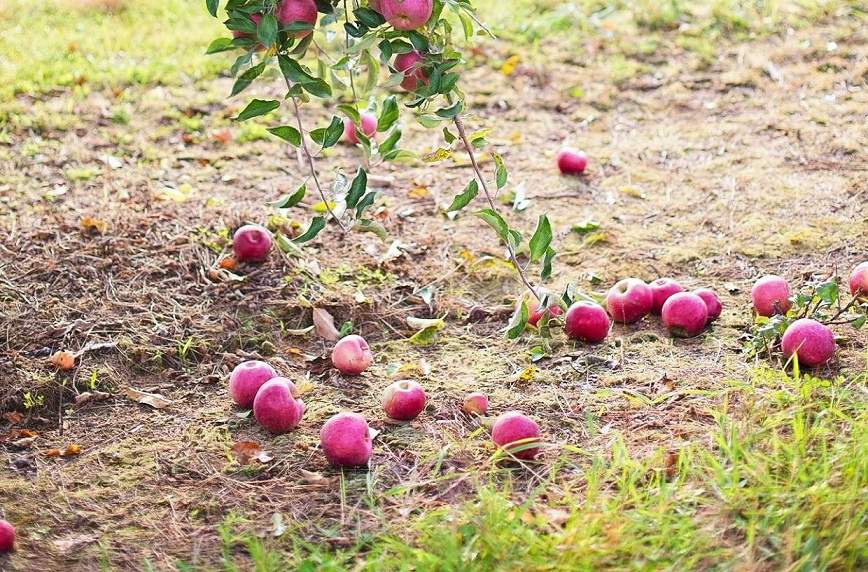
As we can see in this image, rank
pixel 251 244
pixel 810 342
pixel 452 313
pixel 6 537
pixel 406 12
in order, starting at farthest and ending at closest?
pixel 251 244 < pixel 452 313 < pixel 810 342 < pixel 406 12 < pixel 6 537

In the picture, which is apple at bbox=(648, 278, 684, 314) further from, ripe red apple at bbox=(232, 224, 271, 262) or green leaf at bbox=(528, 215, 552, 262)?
ripe red apple at bbox=(232, 224, 271, 262)

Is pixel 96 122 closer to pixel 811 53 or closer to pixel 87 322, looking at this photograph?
pixel 87 322

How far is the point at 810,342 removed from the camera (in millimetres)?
2992

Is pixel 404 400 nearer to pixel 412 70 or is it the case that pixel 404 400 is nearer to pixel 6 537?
pixel 412 70

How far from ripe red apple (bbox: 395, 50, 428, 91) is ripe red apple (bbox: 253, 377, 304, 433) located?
0.91m

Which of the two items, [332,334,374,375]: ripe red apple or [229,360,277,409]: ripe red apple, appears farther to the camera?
[332,334,374,375]: ripe red apple

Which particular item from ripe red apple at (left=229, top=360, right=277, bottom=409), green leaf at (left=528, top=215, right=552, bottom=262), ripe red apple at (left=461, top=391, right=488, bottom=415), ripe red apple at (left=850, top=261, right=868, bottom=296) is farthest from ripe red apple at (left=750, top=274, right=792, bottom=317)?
ripe red apple at (left=229, top=360, right=277, bottom=409)

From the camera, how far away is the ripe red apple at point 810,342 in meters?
2.99

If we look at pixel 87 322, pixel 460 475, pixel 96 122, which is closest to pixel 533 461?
pixel 460 475

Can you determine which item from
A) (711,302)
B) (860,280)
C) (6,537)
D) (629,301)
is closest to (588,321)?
(629,301)

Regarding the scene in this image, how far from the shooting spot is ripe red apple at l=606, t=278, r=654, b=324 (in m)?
3.42

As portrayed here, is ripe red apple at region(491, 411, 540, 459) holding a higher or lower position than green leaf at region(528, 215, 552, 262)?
lower

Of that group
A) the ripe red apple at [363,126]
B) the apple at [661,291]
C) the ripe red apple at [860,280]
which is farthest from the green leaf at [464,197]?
the ripe red apple at [363,126]

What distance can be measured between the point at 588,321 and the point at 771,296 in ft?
1.97
